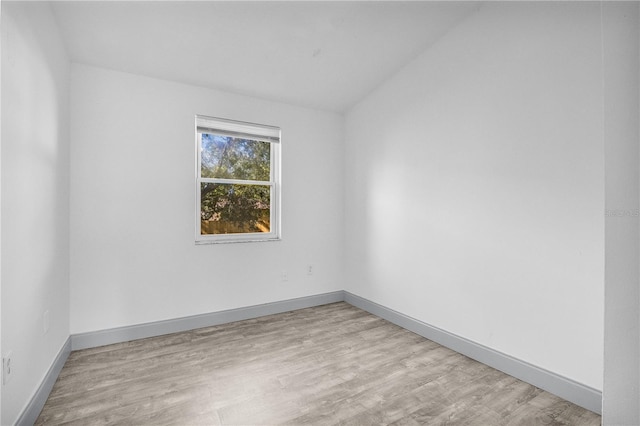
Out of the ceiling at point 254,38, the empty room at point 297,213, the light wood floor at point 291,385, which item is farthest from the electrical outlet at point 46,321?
the ceiling at point 254,38

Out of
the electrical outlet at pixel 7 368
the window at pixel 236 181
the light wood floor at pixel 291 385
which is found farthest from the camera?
the window at pixel 236 181

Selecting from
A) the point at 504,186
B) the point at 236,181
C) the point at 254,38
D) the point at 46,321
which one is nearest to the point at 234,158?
the point at 236,181

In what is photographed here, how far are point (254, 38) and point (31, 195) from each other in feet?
6.21

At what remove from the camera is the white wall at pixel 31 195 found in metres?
1.44

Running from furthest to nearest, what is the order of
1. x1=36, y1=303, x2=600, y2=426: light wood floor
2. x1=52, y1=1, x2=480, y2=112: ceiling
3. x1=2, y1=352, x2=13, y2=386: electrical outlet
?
x1=52, y1=1, x2=480, y2=112: ceiling, x1=36, y1=303, x2=600, y2=426: light wood floor, x1=2, y1=352, x2=13, y2=386: electrical outlet

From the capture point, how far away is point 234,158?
3.36 meters

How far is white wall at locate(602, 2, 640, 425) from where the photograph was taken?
1.51 feet

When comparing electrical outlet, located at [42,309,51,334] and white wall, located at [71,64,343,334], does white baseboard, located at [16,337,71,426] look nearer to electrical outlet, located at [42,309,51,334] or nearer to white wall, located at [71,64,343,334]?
electrical outlet, located at [42,309,51,334]

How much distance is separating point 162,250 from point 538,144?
125 inches

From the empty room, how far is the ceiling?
0.02 meters

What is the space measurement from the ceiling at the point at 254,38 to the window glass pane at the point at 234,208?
3.41 feet

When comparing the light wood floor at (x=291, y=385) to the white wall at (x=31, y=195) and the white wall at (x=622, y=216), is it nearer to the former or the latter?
the white wall at (x=31, y=195)

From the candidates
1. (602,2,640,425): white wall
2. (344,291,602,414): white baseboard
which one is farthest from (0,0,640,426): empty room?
(602,2,640,425): white wall

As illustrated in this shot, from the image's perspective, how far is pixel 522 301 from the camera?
2184 mm
